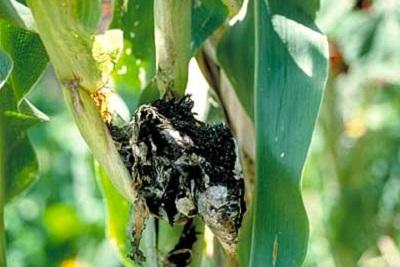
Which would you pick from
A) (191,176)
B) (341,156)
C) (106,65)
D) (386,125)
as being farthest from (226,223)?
(386,125)

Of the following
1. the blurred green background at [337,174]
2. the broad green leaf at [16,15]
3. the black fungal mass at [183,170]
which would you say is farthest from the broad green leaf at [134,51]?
the black fungal mass at [183,170]

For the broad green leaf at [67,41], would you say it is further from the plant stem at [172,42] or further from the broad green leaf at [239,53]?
the broad green leaf at [239,53]

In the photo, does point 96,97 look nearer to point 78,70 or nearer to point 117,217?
point 78,70

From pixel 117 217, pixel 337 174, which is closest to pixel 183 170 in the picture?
pixel 117 217

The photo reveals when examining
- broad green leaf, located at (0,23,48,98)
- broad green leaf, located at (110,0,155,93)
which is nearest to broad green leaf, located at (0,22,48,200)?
broad green leaf, located at (0,23,48,98)

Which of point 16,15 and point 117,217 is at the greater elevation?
point 16,15

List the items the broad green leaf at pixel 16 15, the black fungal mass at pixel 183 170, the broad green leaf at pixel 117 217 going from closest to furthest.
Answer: the black fungal mass at pixel 183 170 → the broad green leaf at pixel 16 15 → the broad green leaf at pixel 117 217

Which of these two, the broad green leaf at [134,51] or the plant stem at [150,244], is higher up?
the broad green leaf at [134,51]
